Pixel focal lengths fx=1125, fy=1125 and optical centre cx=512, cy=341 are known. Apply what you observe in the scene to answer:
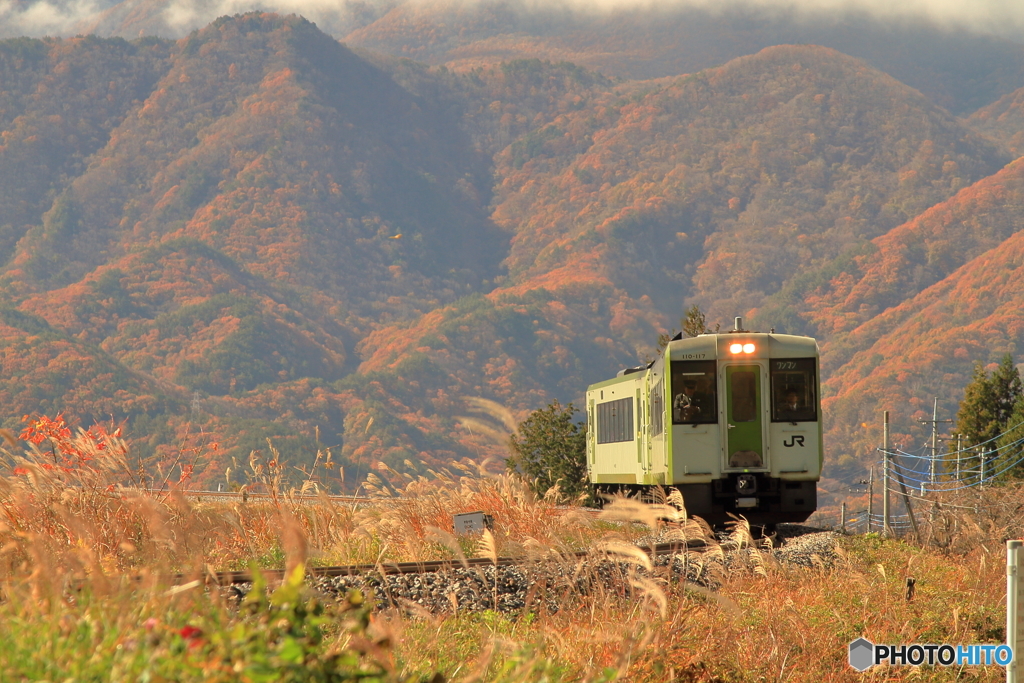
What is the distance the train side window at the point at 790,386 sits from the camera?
16.4 metres

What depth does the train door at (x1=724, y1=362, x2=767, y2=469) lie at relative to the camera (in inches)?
646

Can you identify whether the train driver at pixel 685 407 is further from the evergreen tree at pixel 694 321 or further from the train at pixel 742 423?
the evergreen tree at pixel 694 321

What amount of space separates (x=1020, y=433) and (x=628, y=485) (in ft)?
103

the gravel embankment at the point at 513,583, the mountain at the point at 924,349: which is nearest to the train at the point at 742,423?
the gravel embankment at the point at 513,583

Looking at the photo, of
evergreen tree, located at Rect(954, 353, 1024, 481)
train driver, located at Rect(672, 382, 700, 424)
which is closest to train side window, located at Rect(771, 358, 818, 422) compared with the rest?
train driver, located at Rect(672, 382, 700, 424)

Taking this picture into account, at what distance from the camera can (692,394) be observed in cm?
1648

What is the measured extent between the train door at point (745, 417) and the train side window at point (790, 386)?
205 mm

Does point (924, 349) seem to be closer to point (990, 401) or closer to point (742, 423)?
point (990, 401)

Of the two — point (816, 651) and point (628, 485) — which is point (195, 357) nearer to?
point (628, 485)

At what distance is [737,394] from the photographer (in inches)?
650

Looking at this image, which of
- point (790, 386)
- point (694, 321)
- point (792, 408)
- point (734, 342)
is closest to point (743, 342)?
point (734, 342)

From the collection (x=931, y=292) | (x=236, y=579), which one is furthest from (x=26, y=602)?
(x=931, y=292)

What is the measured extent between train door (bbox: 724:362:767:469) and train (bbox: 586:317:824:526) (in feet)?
0.05

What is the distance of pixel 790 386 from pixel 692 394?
1.44m
